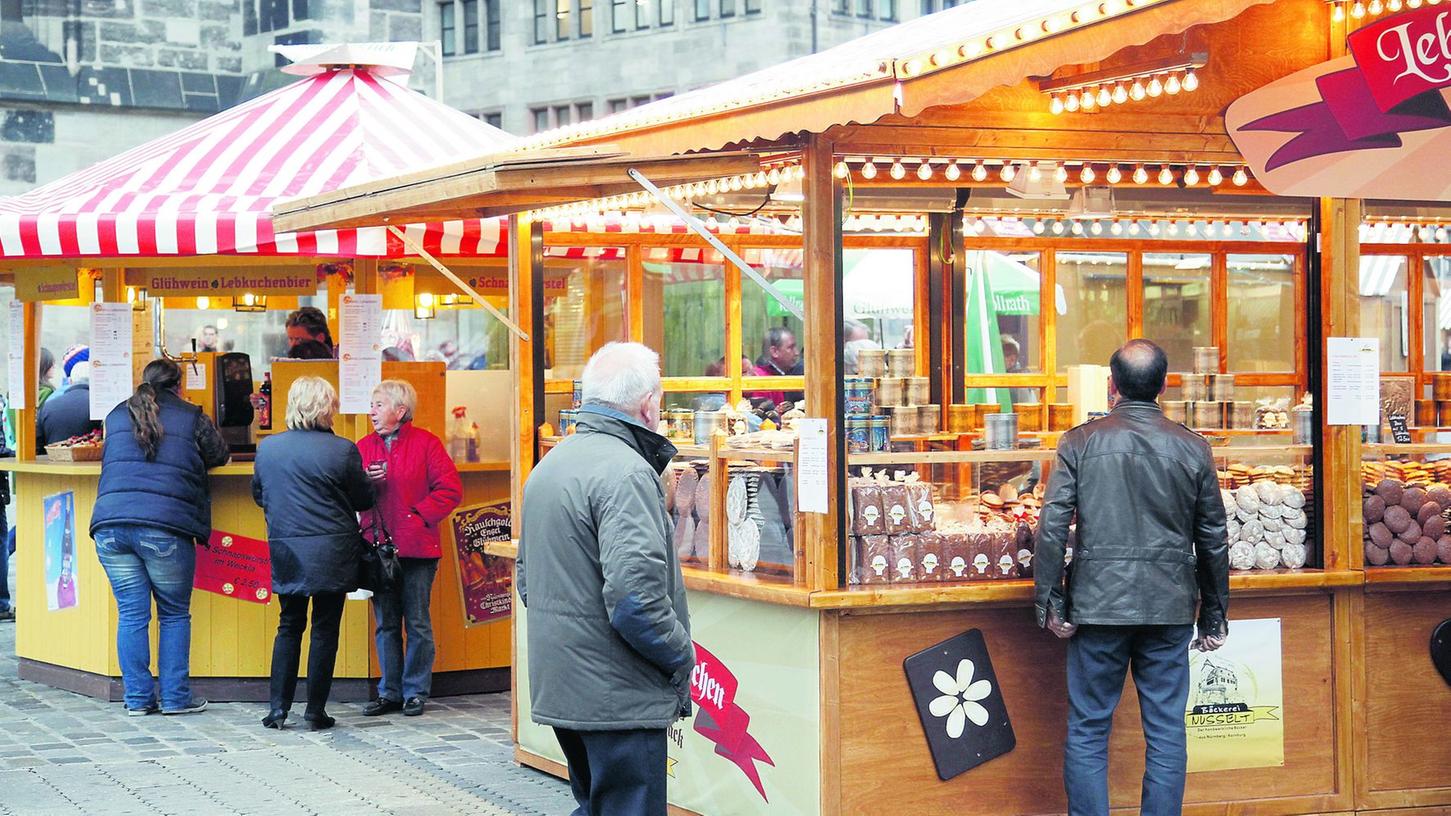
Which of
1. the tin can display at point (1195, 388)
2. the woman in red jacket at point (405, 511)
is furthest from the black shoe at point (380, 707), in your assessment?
the tin can display at point (1195, 388)

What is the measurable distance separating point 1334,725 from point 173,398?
5899mm

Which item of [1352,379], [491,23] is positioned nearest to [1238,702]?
[1352,379]

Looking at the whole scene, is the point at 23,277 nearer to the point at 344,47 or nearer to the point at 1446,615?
the point at 344,47

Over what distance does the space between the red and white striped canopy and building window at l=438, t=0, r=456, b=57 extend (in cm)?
3084

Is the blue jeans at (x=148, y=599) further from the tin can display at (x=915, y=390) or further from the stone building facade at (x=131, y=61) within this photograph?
the stone building facade at (x=131, y=61)

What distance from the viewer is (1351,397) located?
6996mm

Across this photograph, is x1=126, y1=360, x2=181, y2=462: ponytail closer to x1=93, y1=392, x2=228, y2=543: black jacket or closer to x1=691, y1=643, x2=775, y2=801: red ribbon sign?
x1=93, y1=392, x2=228, y2=543: black jacket

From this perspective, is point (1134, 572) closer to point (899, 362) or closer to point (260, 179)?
point (899, 362)

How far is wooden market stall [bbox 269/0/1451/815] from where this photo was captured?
21.0 ft

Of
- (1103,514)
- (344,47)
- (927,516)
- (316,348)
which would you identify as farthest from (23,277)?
(1103,514)

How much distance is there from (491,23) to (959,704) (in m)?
37.2

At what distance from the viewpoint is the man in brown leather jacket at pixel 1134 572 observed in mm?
6180

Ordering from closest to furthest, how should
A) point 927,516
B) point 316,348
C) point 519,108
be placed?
1. point 927,516
2. point 316,348
3. point 519,108

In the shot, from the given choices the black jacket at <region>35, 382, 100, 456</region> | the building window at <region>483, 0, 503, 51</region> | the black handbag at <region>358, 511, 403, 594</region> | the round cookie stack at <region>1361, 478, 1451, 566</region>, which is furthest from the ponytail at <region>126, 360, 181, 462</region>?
the building window at <region>483, 0, 503, 51</region>
